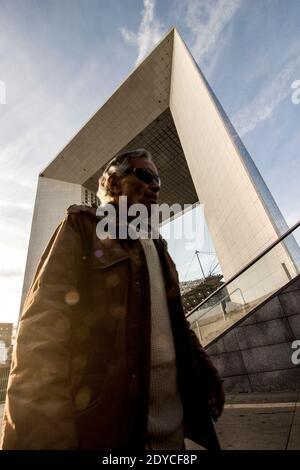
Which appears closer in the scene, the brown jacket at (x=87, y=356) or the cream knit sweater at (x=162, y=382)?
the brown jacket at (x=87, y=356)

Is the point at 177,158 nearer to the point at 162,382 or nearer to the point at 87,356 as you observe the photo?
the point at 162,382

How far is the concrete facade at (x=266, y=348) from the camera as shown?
427 cm

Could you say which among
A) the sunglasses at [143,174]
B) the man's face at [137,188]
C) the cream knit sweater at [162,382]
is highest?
the sunglasses at [143,174]

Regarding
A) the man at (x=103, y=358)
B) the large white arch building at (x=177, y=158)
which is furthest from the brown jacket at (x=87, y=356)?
the large white arch building at (x=177, y=158)

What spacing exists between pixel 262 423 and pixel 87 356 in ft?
9.69

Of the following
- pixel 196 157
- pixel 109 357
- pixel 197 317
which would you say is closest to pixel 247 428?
pixel 109 357

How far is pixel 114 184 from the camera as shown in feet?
5.46

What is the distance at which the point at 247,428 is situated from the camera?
8.80 ft

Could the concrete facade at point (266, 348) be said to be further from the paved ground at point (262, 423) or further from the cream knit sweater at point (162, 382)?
the cream knit sweater at point (162, 382)

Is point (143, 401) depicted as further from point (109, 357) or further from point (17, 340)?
point (17, 340)

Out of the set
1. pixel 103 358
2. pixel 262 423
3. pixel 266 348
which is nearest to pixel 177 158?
pixel 266 348

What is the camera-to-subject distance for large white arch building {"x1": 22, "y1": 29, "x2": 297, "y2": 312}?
298 inches

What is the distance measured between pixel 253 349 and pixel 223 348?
64 centimetres

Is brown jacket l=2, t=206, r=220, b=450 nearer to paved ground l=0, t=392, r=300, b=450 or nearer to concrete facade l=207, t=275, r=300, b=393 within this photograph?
paved ground l=0, t=392, r=300, b=450
